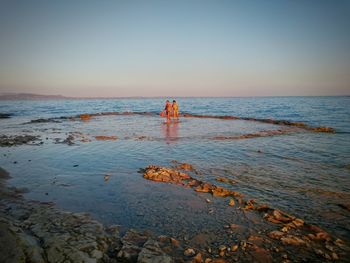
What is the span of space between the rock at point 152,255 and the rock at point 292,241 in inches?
81.8

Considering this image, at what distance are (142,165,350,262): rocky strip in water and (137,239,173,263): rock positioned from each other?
1.66 feet

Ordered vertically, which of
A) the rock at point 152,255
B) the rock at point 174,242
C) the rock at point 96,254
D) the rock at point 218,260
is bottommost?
the rock at point 174,242

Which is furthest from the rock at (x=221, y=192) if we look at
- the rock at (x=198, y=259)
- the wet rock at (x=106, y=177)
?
the wet rock at (x=106, y=177)

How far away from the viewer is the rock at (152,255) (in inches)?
134

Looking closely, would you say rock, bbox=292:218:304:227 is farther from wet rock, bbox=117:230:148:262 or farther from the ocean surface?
wet rock, bbox=117:230:148:262

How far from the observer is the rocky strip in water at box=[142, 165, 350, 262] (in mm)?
3670

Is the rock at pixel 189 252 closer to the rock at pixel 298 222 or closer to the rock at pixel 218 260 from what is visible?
the rock at pixel 218 260

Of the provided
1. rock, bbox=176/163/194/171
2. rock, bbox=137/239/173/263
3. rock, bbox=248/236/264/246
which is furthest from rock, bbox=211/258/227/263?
rock, bbox=176/163/194/171

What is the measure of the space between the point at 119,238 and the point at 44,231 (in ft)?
4.09

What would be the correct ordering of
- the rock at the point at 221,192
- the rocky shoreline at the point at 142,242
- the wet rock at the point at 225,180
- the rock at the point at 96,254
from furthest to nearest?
the wet rock at the point at 225,180, the rock at the point at 221,192, the rock at the point at 96,254, the rocky shoreline at the point at 142,242

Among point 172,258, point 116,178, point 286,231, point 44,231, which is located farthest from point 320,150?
point 44,231

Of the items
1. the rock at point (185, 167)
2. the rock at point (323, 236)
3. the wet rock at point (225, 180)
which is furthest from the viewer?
the rock at point (185, 167)

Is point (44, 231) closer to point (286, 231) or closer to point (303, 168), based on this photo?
point (286, 231)

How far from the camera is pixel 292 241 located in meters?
4.05
